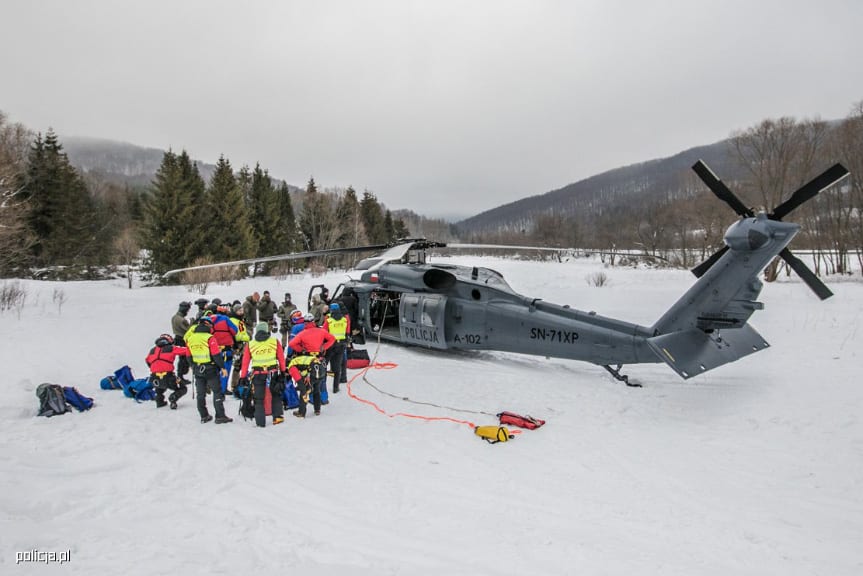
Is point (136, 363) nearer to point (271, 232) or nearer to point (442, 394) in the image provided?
point (442, 394)

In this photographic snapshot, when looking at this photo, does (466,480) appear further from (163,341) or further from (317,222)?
(317,222)

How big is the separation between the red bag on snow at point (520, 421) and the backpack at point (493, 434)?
44 centimetres

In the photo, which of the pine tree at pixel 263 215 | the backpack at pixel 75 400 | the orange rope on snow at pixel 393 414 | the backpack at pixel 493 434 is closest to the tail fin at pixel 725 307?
the backpack at pixel 493 434

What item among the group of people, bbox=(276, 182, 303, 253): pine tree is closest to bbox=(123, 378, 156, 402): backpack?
the group of people

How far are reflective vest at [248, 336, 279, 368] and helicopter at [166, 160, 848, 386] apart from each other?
2.41 metres

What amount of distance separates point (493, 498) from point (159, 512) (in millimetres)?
3673

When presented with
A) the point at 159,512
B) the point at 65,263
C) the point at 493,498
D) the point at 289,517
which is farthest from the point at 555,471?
the point at 65,263

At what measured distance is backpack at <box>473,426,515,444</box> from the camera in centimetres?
653

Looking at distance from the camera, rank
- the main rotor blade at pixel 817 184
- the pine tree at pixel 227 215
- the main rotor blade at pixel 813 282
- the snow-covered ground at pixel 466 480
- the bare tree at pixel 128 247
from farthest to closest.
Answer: the pine tree at pixel 227 215 → the bare tree at pixel 128 247 → the main rotor blade at pixel 813 282 → the main rotor blade at pixel 817 184 → the snow-covered ground at pixel 466 480

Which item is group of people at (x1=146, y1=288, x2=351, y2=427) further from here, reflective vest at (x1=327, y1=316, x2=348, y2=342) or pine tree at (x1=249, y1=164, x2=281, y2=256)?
pine tree at (x1=249, y1=164, x2=281, y2=256)

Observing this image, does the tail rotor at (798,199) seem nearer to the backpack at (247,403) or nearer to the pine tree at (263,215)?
the backpack at (247,403)

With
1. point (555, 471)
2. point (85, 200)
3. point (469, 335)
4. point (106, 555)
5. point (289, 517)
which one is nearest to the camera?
point (106, 555)

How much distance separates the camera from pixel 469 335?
38.0 ft

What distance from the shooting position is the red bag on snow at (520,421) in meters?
7.05
